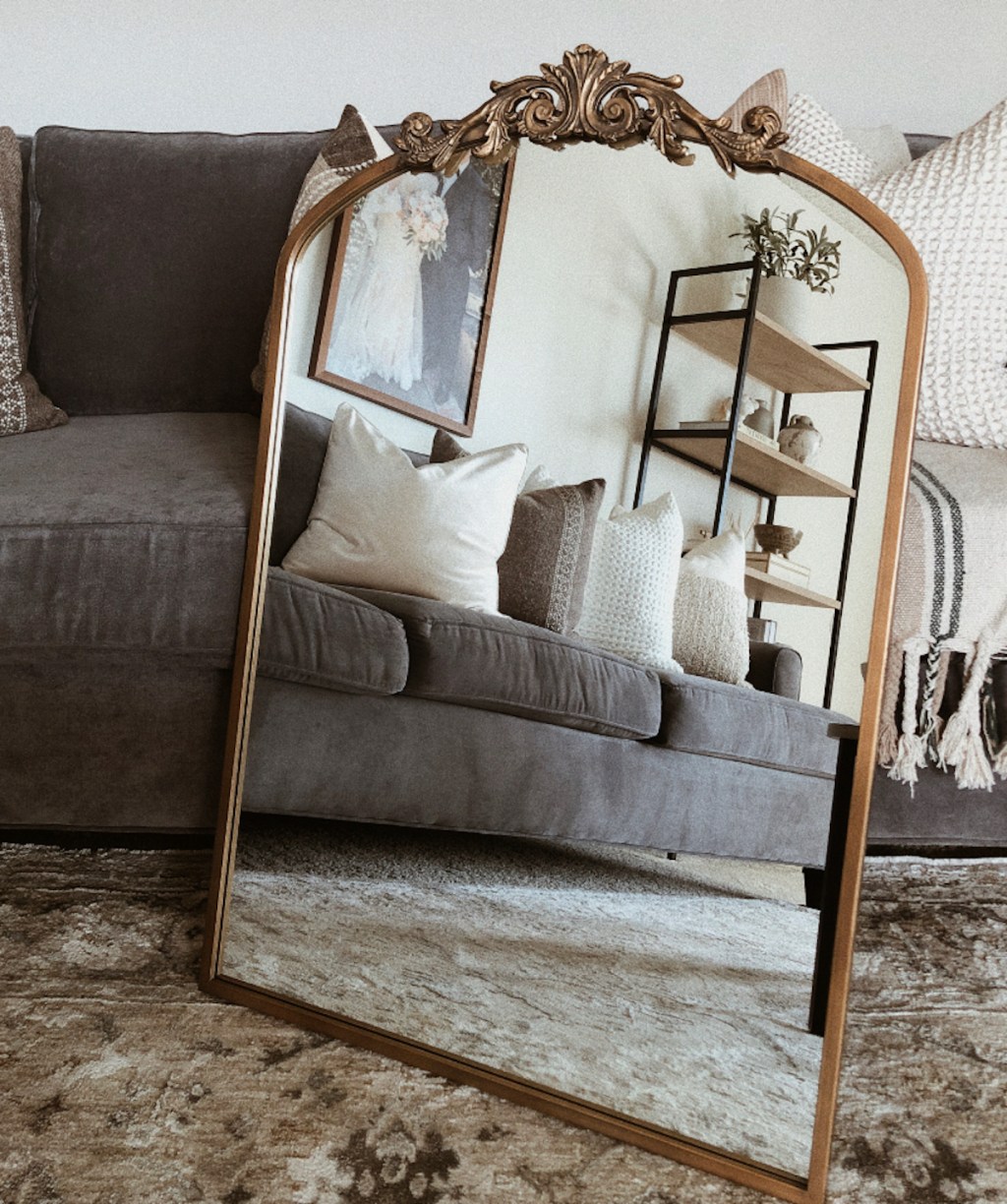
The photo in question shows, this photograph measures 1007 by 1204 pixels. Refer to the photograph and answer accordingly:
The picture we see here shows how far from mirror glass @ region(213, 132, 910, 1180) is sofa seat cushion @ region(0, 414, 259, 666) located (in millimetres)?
97

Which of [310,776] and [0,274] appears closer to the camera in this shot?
[310,776]

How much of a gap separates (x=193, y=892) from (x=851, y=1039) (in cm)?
72

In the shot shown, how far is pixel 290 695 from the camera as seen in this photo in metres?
1.14

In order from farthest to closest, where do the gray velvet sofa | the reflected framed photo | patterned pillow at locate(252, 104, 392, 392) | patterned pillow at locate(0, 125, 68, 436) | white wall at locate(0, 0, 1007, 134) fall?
white wall at locate(0, 0, 1007, 134) < patterned pillow at locate(0, 125, 68, 436) < patterned pillow at locate(252, 104, 392, 392) < the reflected framed photo < the gray velvet sofa

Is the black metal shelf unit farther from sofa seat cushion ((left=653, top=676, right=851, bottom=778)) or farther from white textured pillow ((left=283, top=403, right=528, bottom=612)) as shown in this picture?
white textured pillow ((left=283, top=403, right=528, bottom=612))

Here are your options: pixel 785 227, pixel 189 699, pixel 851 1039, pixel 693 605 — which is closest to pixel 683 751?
pixel 693 605

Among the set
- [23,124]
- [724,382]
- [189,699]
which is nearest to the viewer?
[724,382]

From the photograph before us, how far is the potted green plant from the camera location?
36.1 inches

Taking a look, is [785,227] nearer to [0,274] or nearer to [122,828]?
[122,828]

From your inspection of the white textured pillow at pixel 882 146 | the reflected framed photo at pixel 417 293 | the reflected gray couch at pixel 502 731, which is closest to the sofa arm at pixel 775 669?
the reflected gray couch at pixel 502 731

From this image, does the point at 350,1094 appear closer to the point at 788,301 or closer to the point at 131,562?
the point at 131,562

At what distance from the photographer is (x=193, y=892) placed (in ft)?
4.13

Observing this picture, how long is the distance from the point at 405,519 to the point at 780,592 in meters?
0.37

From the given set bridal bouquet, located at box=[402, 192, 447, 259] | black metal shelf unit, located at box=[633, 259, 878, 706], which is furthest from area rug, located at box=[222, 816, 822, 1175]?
bridal bouquet, located at box=[402, 192, 447, 259]
